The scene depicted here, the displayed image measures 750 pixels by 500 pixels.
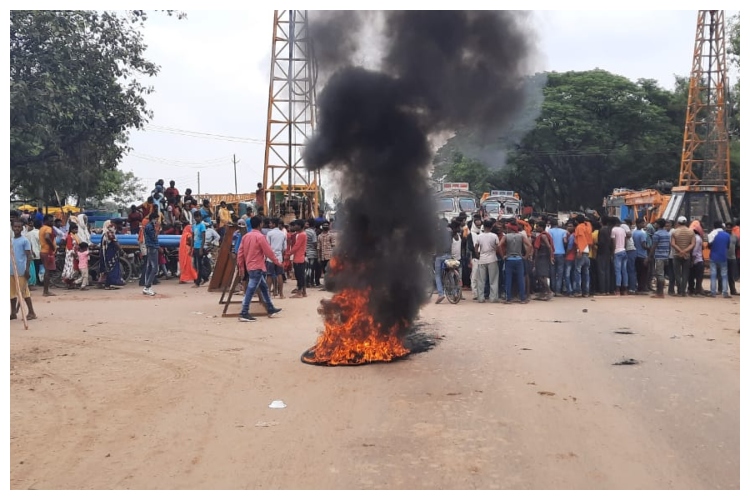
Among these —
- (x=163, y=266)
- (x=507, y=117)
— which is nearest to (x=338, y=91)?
(x=507, y=117)

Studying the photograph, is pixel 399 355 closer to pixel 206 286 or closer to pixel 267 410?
pixel 267 410

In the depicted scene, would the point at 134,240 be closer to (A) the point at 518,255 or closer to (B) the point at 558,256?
(A) the point at 518,255

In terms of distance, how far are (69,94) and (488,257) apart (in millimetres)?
12162

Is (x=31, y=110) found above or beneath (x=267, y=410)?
above

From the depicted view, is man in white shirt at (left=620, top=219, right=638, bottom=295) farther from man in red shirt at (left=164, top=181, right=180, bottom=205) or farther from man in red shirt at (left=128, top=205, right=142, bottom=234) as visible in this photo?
man in red shirt at (left=164, top=181, right=180, bottom=205)

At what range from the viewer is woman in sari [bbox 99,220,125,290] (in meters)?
15.7

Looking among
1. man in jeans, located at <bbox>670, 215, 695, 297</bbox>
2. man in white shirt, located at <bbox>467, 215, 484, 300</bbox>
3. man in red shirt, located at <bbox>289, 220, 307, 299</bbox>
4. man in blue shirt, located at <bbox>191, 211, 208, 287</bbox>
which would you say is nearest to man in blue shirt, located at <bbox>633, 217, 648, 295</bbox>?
man in jeans, located at <bbox>670, 215, 695, 297</bbox>

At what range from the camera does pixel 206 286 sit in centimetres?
1608

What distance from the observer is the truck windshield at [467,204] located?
27.1m

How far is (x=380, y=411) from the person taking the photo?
18.3 feet

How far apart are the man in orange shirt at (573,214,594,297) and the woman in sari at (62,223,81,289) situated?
36.1 ft

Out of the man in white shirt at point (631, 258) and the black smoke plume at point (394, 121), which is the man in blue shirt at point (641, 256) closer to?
the man in white shirt at point (631, 258)

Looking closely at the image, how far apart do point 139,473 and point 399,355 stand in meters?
3.64

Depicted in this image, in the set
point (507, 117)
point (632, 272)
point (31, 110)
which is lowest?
point (632, 272)
